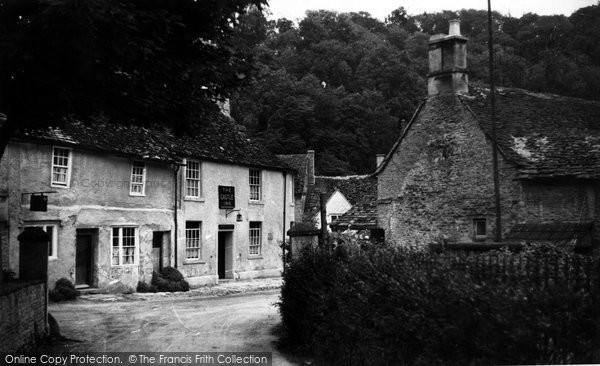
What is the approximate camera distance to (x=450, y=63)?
23.6 m

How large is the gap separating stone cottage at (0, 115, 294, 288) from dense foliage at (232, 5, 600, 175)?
621cm

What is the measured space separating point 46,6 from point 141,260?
1887cm

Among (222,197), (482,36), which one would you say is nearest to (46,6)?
(482,36)

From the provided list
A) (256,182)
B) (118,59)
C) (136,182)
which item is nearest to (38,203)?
(136,182)

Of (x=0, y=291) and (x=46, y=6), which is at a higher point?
(x=46, y=6)

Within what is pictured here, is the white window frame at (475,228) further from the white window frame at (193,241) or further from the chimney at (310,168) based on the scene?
the chimney at (310,168)

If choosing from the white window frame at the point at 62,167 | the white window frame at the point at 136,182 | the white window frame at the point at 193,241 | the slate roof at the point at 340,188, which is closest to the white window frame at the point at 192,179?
the white window frame at the point at 193,241

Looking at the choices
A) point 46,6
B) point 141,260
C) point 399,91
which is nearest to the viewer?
point 46,6

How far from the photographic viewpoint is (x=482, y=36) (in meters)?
22.5

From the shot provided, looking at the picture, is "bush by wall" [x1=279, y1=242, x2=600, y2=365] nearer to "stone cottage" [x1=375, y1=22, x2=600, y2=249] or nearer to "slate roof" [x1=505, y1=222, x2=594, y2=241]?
"slate roof" [x1=505, y1=222, x2=594, y2=241]

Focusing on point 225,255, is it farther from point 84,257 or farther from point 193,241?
point 84,257

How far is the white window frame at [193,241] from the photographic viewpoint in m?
30.5

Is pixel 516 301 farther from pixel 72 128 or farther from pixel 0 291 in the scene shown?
pixel 72 128

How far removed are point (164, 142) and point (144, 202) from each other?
3.75m
